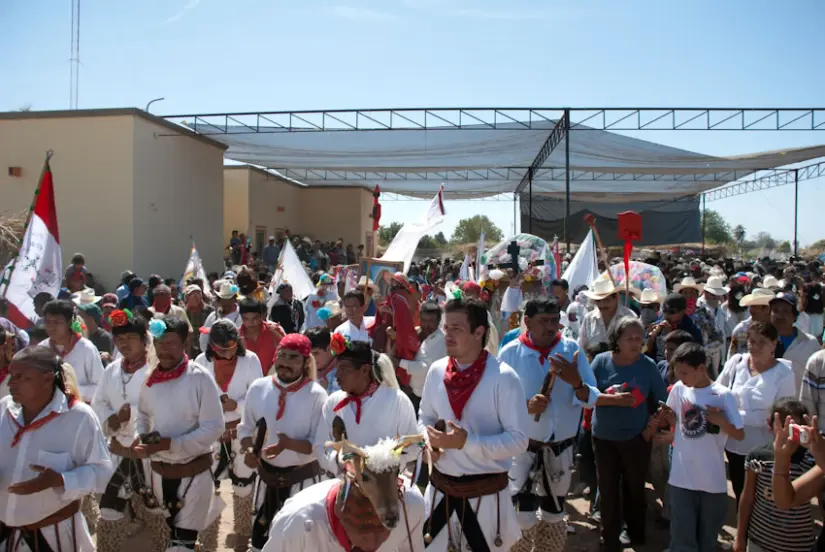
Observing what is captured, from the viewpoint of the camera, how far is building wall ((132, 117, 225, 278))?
14.6 m

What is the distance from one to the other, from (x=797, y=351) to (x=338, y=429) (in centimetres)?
436

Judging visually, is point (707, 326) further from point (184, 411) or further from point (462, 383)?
point (184, 411)

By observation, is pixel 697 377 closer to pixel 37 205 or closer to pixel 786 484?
pixel 786 484

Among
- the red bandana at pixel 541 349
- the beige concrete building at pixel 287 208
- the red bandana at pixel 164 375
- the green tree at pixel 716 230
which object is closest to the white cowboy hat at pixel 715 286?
the red bandana at pixel 541 349

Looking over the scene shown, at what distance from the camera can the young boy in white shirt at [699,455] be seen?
405 cm

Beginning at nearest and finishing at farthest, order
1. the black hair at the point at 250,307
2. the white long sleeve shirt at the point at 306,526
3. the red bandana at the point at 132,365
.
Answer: the white long sleeve shirt at the point at 306,526 < the red bandana at the point at 132,365 < the black hair at the point at 250,307

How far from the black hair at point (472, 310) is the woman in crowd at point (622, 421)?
146 cm

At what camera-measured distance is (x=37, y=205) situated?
5.54m

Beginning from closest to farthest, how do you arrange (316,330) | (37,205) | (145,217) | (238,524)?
(316,330)
(238,524)
(37,205)
(145,217)

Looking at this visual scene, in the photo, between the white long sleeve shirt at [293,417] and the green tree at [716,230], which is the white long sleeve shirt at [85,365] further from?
the green tree at [716,230]

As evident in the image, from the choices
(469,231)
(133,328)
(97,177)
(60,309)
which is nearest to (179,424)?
(133,328)

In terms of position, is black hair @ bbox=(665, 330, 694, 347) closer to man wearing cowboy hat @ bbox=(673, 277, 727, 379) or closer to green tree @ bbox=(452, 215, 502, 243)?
man wearing cowboy hat @ bbox=(673, 277, 727, 379)

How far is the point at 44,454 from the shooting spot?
310 centimetres

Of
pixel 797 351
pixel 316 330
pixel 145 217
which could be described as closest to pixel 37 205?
pixel 316 330
